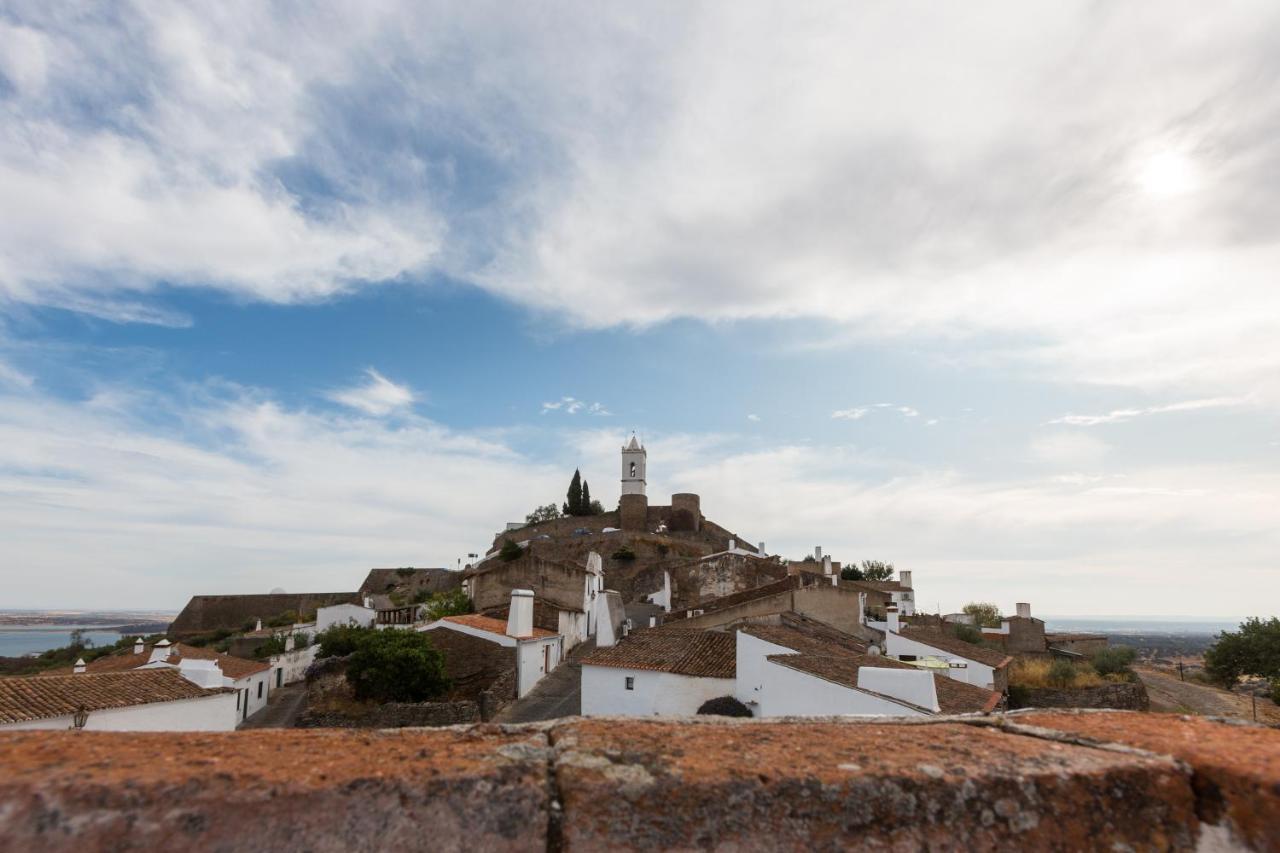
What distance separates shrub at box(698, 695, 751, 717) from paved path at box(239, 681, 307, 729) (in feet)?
44.3

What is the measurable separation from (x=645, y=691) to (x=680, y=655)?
1.44 m

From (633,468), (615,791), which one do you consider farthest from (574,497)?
(615,791)

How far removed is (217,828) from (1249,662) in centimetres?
4284

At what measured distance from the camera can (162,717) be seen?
15.2 metres

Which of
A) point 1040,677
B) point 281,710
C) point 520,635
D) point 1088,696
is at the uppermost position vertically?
point 520,635

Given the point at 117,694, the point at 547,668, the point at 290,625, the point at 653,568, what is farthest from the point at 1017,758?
the point at 290,625

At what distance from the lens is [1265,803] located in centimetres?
171

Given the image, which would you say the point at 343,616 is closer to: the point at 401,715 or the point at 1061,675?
the point at 401,715

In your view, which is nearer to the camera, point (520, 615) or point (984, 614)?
point (520, 615)

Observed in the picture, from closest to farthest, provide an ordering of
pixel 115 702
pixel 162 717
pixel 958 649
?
pixel 115 702
pixel 162 717
pixel 958 649

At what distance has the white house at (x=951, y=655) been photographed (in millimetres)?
22562

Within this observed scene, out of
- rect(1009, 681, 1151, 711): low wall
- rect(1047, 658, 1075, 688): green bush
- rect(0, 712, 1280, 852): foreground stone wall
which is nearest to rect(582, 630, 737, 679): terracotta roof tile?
rect(1009, 681, 1151, 711): low wall

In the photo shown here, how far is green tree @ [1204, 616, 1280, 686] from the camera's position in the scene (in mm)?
31094

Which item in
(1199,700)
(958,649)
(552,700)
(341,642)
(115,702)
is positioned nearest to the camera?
(115,702)
